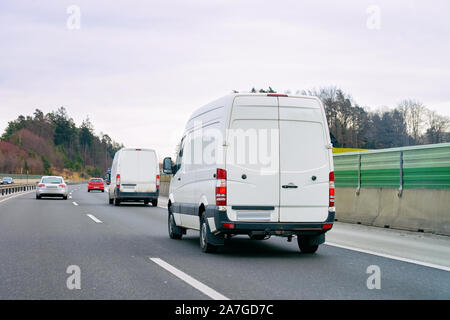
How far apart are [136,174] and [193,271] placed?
18.7 meters

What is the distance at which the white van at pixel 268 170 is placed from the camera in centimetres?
888

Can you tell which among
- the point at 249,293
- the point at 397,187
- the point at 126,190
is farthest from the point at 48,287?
the point at 126,190

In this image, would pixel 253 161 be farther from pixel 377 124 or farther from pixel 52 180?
pixel 377 124

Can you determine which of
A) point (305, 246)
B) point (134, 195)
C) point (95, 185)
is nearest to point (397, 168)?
point (305, 246)

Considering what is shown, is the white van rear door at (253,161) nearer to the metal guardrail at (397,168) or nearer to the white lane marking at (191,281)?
the white lane marking at (191,281)

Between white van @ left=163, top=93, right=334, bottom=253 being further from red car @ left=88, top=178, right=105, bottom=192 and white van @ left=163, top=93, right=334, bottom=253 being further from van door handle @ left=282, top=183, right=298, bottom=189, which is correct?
red car @ left=88, top=178, right=105, bottom=192

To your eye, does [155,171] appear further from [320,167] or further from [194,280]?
[194,280]

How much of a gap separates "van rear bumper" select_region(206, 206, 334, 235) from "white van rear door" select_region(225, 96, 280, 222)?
0.09 metres

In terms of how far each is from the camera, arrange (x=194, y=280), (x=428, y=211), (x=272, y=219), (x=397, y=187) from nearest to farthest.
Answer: (x=194, y=280), (x=272, y=219), (x=428, y=211), (x=397, y=187)

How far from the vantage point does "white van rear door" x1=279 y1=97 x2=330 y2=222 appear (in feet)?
29.6

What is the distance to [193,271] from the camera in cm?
777
